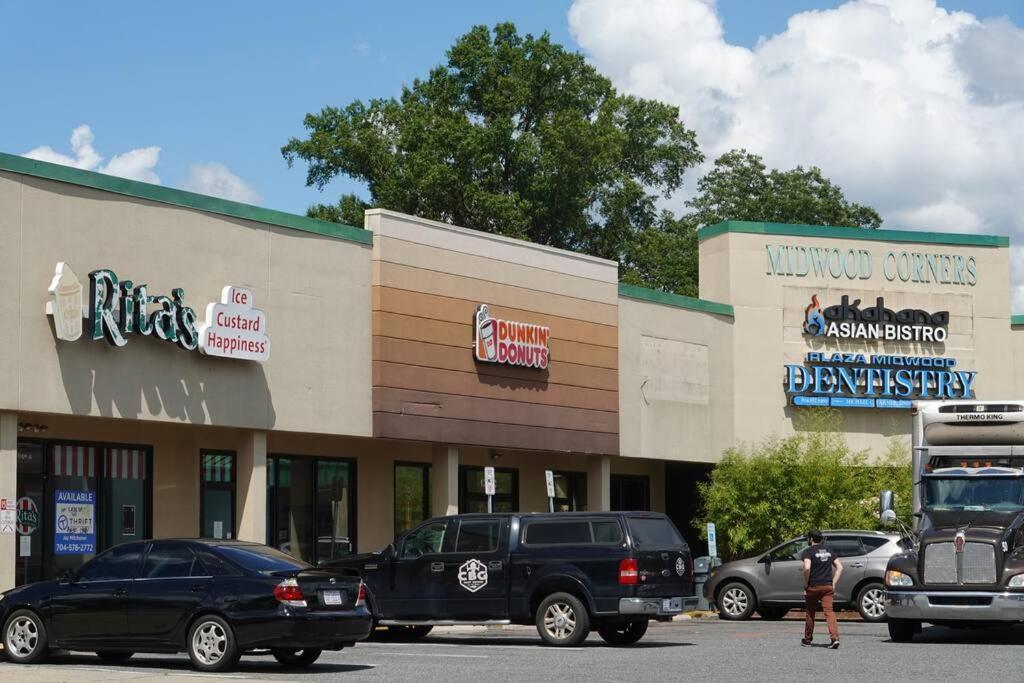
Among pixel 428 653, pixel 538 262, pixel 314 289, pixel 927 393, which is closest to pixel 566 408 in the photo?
pixel 538 262

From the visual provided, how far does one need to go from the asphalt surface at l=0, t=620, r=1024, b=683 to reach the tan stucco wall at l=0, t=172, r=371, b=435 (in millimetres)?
5965

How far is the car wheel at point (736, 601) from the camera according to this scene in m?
29.7

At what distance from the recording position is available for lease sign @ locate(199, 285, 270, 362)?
2681 centimetres

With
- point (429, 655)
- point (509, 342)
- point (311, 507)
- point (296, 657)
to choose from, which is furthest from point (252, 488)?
point (296, 657)

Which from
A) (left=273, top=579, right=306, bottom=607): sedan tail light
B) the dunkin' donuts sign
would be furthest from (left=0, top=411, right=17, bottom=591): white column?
the dunkin' donuts sign

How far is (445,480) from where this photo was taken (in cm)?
3291

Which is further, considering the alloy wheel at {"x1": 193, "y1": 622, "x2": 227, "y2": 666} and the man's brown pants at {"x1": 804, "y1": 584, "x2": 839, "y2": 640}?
the man's brown pants at {"x1": 804, "y1": 584, "x2": 839, "y2": 640}

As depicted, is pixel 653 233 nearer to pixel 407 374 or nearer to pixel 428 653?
pixel 407 374

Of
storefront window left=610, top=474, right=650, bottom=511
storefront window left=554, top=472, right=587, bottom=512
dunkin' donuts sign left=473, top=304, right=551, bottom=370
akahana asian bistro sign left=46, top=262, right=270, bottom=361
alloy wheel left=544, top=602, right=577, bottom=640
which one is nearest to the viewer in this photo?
alloy wheel left=544, top=602, right=577, bottom=640

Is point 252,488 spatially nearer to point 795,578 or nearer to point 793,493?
point 795,578

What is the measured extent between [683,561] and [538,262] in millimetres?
13844

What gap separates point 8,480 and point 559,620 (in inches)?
349

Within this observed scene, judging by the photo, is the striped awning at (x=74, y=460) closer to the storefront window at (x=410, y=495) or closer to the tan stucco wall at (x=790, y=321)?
the storefront window at (x=410, y=495)

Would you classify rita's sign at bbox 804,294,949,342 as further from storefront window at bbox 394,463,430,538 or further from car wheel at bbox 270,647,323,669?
car wheel at bbox 270,647,323,669
